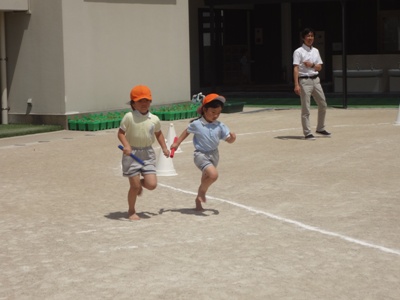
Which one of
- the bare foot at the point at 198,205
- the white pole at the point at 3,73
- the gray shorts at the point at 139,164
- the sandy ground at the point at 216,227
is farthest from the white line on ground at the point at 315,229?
the white pole at the point at 3,73

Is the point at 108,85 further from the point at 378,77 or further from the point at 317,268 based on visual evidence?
the point at 317,268

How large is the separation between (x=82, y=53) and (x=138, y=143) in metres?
11.6

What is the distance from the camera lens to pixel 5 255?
360 inches

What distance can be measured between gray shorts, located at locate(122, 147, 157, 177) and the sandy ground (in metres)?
0.49

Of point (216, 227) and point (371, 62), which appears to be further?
point (371, 62)

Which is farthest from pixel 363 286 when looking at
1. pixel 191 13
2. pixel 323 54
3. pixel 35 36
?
pixel 323 54

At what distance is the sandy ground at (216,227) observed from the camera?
7.87 meters

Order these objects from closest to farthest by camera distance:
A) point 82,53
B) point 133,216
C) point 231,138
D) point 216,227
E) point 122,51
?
1. point 216,227
2. point 133,216
3. point 231,138
4. point 82,53
5. point 122,51

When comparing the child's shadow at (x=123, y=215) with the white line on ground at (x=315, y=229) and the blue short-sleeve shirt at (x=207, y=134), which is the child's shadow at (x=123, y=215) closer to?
the blue short-sleeve shirt at (x=207, y=134)

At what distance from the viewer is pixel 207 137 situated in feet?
36.6

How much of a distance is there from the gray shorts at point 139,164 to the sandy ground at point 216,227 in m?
0.49

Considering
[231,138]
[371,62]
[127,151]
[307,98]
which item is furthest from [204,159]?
[371,62]

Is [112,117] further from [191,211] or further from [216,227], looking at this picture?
[216,227]

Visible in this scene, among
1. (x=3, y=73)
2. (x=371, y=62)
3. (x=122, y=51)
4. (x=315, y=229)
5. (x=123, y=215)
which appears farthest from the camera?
(x=371, y=62)
